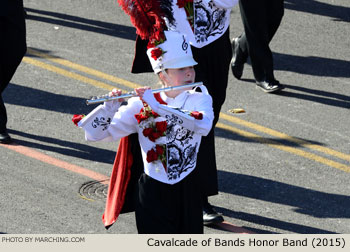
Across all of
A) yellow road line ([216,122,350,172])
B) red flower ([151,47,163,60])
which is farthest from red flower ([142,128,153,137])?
yellow road line ([216,122,350,172])

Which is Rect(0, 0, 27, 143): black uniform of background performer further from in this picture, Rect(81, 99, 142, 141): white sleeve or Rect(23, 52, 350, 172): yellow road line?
Rect(81, 99, 142, 141): white sleeve

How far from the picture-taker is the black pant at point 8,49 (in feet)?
26.9

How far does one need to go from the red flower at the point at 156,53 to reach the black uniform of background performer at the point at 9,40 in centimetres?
314

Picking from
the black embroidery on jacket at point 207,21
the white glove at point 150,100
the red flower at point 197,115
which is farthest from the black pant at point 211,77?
the white glove at point 150,100

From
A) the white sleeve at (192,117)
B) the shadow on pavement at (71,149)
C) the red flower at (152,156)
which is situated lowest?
the shadow on pavement at (71,149)

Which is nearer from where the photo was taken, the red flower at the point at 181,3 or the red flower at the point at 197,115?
the red flower at the point at 197,115

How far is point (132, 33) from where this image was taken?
446 inches

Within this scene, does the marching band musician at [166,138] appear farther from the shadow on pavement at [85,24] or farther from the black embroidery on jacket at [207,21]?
the shadow on pavement at [85,24]

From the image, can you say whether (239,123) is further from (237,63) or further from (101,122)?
(101,122)

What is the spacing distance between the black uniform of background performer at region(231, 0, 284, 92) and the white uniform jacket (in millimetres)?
4167

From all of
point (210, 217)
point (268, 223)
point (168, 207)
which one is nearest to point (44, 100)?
point (210, 217)

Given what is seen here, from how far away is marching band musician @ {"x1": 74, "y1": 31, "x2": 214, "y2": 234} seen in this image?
5238 millimetres

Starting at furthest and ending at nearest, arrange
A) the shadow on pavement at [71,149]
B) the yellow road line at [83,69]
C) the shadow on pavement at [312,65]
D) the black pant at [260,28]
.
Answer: the shadow on pavement at [312,65]
the yellow road line at [83,69]
the black pant at [260,28]
the shadow on pavement at [71,149]

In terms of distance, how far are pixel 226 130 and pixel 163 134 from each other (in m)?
3.40
